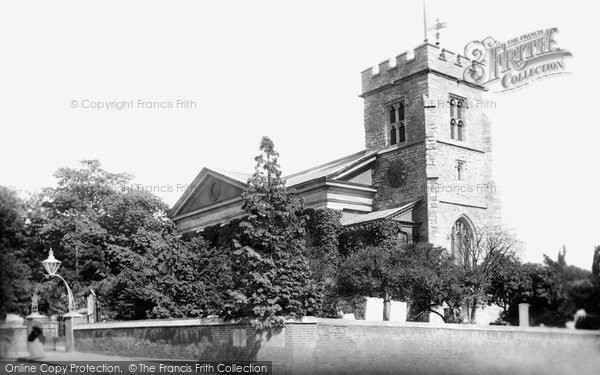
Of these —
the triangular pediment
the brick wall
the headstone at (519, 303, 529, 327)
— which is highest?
the triangular pediment

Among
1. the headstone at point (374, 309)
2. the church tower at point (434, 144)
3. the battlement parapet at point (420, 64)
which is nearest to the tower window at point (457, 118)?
the church tower at point (434, 144)

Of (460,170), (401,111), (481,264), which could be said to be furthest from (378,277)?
(401,111)

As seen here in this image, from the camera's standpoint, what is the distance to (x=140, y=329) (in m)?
25.9

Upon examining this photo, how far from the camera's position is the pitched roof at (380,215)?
1467 inches

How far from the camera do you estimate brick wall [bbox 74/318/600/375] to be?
2083cm

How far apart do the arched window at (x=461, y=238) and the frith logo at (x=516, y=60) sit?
8021 mm

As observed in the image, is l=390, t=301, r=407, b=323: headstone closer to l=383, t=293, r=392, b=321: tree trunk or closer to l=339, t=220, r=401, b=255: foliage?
l=383, t=293, r=392, b=321: tree trunk

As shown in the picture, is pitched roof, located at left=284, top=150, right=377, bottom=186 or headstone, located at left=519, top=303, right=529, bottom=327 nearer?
headstone, located at left=519, top=303, right=529, bottom=327

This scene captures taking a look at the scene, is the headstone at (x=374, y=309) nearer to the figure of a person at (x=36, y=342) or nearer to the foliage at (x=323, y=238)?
the foliage at (x=323, y=238)

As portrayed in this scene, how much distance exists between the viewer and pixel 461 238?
1554 inches

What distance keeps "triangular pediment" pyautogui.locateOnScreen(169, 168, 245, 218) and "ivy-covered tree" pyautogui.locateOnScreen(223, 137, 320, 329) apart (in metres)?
21.0

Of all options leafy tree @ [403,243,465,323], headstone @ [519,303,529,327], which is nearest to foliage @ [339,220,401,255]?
leafy tree @ [403,243,465,323]

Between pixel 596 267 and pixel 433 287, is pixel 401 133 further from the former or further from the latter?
pixel 596 267

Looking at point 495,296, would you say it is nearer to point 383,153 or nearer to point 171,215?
point 383,153
